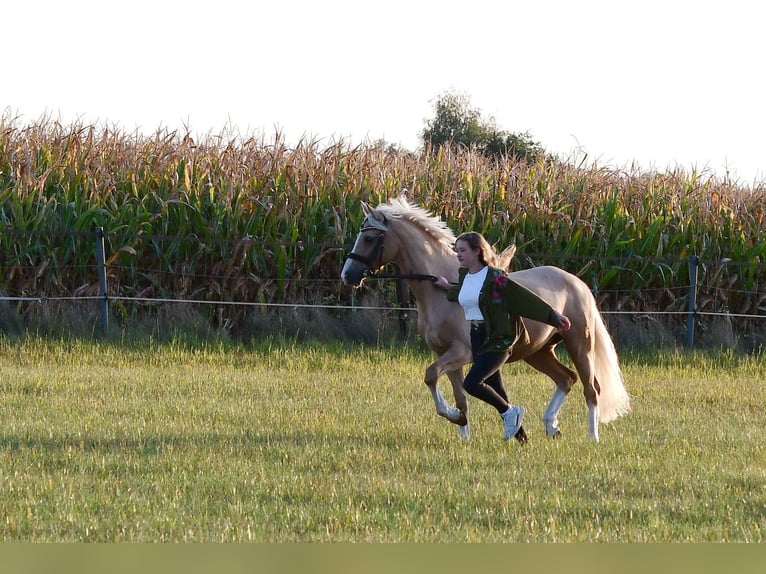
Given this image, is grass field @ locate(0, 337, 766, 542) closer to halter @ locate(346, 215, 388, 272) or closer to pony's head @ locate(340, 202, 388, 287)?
pony's head @ locate(340, 202, 388, 287)

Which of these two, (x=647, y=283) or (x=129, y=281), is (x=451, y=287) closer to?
(x=129, y=281)

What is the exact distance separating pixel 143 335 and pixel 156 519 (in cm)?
1028

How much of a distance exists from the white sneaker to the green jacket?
584mm

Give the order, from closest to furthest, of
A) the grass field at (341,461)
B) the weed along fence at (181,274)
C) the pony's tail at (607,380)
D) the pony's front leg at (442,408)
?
the grass field at (341,461) < the pony's front leg at (442,408) < the pony's tail at (607,380) < the weed along fence at (181,274)

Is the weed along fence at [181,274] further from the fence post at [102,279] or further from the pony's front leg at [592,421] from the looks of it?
the pony's front leg at [592,421]

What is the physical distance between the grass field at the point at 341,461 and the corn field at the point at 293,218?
9.31ft

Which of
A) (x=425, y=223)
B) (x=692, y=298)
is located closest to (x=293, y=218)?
(x=692, y=298)

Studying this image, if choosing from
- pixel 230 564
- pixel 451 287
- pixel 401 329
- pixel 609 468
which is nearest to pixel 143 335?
pixel 401 329

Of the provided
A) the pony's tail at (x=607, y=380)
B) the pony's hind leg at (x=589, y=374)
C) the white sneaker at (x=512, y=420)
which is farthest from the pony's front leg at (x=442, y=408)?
the pony's tail at (x=607, y=380)

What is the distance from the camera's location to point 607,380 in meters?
9.71

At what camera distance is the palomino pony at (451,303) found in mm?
9008

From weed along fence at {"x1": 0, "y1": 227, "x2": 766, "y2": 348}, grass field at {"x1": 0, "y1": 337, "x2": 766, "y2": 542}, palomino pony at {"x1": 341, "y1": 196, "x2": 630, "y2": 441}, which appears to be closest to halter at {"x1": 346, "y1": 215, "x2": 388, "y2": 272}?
palomino pony at {"x1": 341, "y1": 196, "x2": 630, "y2": 441}

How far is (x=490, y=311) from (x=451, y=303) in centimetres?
97

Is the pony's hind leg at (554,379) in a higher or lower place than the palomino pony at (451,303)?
lower
